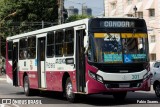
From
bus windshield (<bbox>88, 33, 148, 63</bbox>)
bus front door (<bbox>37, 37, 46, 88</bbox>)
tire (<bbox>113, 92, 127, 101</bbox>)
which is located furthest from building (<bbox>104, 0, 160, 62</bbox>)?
bus windshield (<bbox>88, 33, 148, 63</bbox>)

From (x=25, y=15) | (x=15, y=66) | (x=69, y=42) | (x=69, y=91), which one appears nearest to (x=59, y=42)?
(x=69, y=42)

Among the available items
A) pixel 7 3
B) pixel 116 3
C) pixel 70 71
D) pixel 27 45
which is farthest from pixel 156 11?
pixel 70 71

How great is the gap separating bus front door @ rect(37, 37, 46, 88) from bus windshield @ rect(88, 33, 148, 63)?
17.1 ft

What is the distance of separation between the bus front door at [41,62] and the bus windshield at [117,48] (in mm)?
5199

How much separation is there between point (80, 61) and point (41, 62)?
4.68 m

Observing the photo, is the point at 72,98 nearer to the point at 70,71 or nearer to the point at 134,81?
the point at 70,71

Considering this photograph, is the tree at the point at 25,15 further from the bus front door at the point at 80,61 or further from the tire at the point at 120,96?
the bus front door at the point at 80,61

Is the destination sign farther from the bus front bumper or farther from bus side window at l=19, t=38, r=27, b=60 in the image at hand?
bus side window at l=19, t=38, r=27, b=60

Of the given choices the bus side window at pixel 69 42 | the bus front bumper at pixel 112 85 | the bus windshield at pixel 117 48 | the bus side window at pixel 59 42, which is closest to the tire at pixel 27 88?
the bus side window at pixel 59 42

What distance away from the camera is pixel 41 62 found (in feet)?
71.2

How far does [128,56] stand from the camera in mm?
16828

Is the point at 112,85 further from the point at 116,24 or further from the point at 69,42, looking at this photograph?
the point at 69,42

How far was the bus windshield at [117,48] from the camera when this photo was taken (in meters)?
16.6

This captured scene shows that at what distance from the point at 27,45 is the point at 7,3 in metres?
38.9
